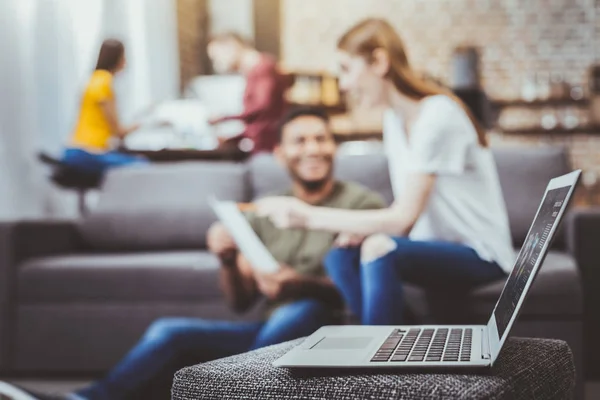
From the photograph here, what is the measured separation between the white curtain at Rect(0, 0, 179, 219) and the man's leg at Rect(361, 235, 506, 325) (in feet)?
8.85

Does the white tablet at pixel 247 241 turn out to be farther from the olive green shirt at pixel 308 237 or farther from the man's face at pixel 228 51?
the man's face at pixel 228 51

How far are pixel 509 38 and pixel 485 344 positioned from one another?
6311 mm

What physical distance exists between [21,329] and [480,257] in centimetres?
151

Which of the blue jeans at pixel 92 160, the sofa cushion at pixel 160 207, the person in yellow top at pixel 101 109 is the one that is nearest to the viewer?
the sofa cushion at pixel 160 207

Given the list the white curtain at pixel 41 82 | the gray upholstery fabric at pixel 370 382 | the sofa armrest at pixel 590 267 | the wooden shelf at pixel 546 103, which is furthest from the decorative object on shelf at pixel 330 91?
the gray upholstery fabric at pixel 370 382

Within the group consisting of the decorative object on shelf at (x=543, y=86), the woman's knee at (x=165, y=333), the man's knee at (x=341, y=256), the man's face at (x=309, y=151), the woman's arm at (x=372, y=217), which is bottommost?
the woman's knee at (x=165, y=333)

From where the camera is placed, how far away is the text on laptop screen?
0.94 meters

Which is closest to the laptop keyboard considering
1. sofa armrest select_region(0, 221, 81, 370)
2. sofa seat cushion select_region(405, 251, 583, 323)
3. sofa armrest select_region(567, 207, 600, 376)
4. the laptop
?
the laptop

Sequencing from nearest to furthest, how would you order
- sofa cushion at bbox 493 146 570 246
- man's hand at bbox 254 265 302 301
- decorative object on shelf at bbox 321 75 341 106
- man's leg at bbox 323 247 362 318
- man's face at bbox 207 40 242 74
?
man's leg at bbox 323 247 362 318 < man's hand at bbox 254 265 302 301 < sofa cushion at bbox 493 146 570 246 < man's face at bbox 207 40 242 74 < decorative object on shelf at bbox 321 75 341 106

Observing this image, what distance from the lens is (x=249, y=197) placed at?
10.2 feet

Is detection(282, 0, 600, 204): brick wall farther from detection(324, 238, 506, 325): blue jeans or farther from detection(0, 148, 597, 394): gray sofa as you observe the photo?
detection(324, 238, 506, 325): blue jeans

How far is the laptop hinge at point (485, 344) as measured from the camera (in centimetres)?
96

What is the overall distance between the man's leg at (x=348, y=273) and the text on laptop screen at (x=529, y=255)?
2.46 ft

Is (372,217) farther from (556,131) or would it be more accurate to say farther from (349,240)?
(556,131)
